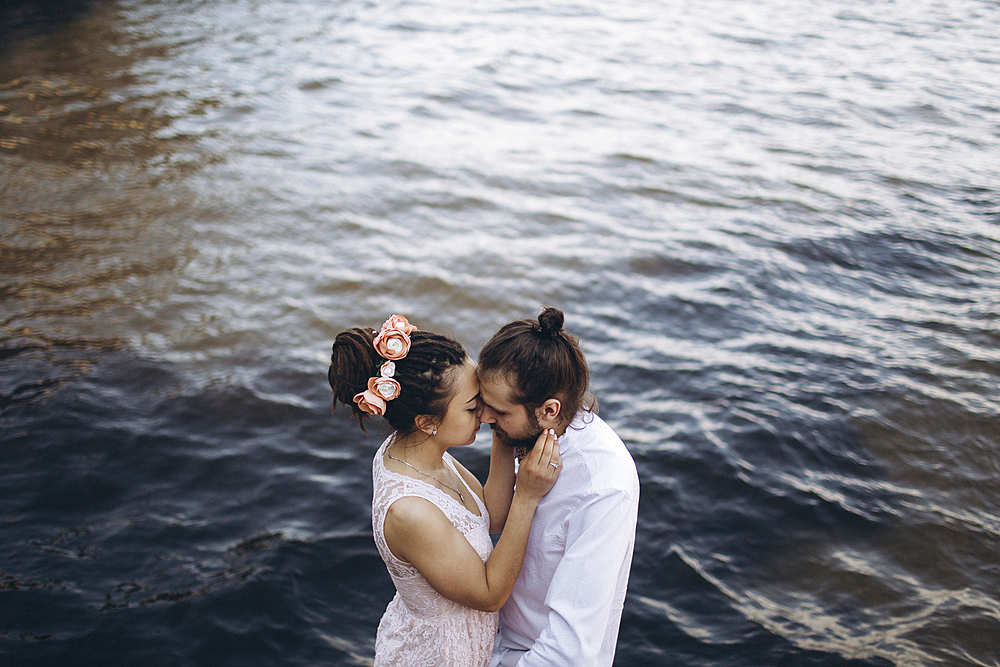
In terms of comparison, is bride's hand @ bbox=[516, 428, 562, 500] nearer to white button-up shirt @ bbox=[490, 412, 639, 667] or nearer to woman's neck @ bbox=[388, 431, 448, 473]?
white button-up shirt @ bbox=[490, 412, 639, 667]

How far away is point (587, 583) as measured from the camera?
2096 millimetres

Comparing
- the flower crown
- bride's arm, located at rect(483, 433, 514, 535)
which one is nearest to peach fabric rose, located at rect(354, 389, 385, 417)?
the flower crown

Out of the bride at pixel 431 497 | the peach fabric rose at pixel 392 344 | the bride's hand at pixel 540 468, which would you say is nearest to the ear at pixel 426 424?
the bride at pixel 431 497

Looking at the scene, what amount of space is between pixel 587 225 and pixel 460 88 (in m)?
5.11

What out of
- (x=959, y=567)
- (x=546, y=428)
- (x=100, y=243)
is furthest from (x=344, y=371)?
(x=100, y=243)

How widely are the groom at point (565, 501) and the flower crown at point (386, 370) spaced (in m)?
0.28

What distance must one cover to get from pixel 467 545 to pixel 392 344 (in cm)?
71

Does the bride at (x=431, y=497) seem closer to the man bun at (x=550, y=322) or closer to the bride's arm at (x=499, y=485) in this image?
the bride's arm at (x=499, y=485)

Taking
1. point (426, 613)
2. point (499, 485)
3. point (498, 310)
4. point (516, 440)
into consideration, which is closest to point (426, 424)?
point (516, 440)

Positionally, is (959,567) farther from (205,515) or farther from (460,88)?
(460,88)

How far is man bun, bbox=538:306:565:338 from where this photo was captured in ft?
7.30

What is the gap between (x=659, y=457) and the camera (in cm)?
504

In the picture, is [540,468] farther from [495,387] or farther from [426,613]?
[426,613]

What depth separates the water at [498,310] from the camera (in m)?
A: 4.00
